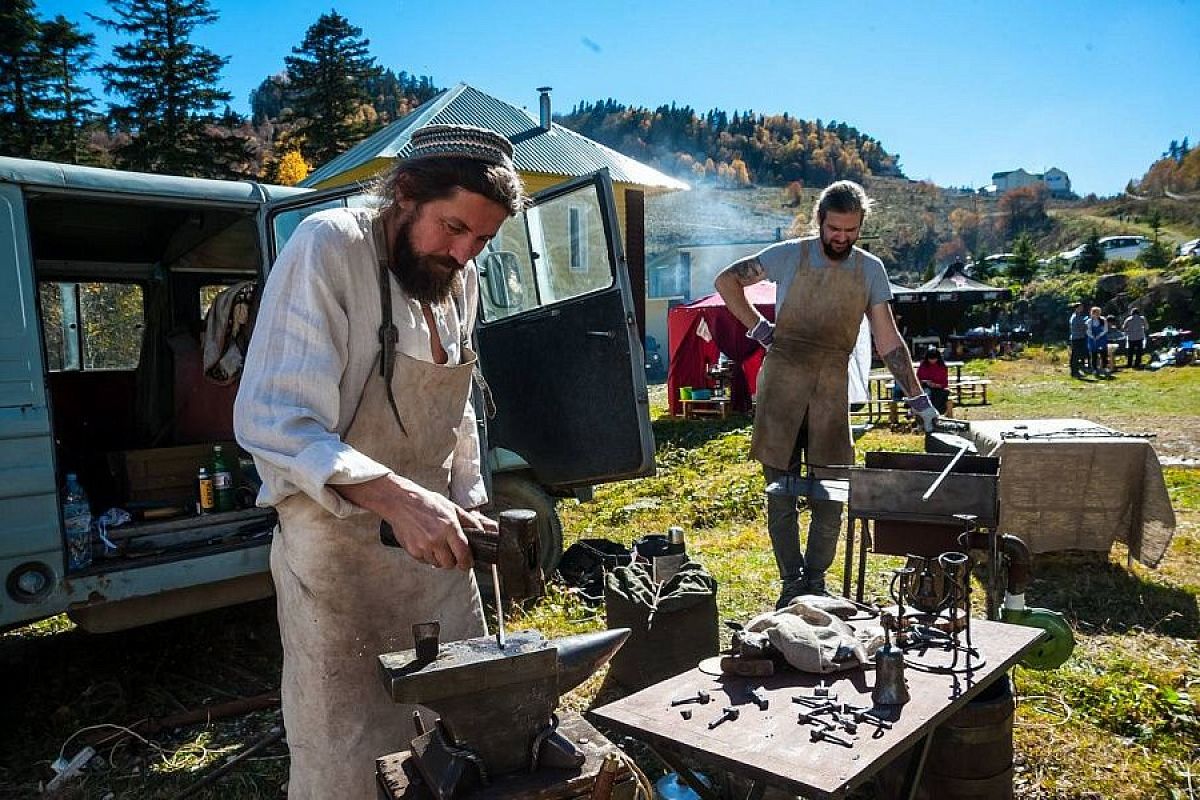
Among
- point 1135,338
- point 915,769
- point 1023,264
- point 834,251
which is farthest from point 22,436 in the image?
point 1023,264

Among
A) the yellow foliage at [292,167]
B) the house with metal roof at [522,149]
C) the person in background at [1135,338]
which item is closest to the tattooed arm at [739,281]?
the house with metal roof at [522,149]

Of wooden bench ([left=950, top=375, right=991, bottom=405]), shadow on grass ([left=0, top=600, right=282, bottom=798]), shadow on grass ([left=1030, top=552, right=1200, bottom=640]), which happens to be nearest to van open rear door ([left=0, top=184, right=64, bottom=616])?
shadow on grass ([left=0, top=600, right=282, bottom=798])

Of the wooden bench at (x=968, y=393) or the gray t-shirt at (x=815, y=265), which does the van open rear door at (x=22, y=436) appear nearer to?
the gray t-shirt at (x=815, y=265)

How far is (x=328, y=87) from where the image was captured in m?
39.3

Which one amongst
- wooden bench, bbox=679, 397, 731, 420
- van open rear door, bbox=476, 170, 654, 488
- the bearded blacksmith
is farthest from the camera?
wooden bench, bbox=679, 397, 731, 420

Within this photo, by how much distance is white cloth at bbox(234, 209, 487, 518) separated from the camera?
5.08 ft

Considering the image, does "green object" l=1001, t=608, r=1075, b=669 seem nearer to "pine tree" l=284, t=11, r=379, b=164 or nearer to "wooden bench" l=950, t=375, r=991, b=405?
"wooden bench" l=950, t=375, r=991, b=405

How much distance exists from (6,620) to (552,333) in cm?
314

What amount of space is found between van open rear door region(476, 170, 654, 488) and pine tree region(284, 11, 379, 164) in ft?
117

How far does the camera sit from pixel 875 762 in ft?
6.77

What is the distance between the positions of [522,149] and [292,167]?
21.2 metres

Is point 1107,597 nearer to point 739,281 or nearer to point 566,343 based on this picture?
point 739,281

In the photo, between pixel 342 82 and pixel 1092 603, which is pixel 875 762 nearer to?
pixel 1092 603

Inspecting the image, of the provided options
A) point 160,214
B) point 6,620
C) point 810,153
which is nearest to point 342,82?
point 160,214
